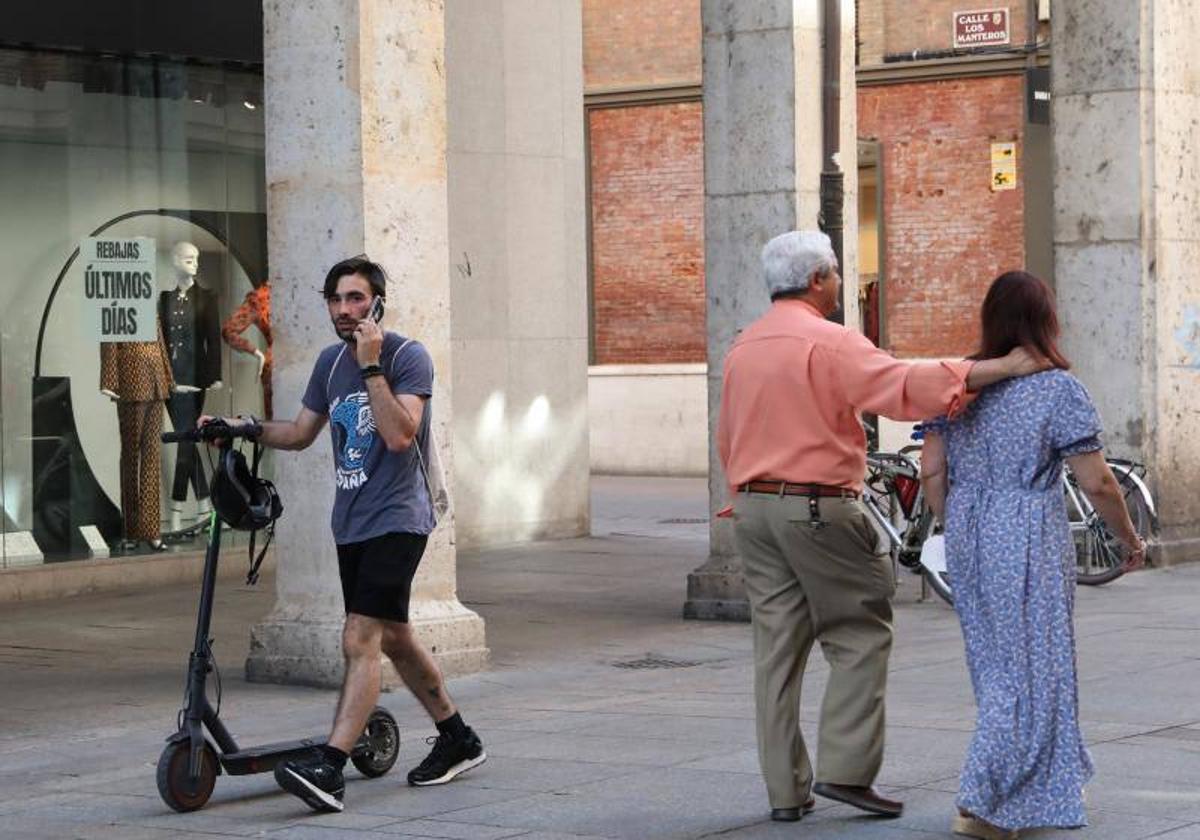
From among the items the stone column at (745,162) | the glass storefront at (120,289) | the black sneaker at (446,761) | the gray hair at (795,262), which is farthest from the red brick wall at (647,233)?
the gray hair at (795,262)

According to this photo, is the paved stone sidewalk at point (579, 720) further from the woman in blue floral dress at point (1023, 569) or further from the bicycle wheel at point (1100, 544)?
the woman in blue floral dress at point (1023, 569)

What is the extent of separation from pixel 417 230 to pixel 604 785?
366 cm

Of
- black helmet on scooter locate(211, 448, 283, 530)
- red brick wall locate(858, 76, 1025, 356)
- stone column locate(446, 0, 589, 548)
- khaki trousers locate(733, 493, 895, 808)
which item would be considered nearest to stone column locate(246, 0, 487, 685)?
black helmet on scooter locate(211, 448, 283, 530)

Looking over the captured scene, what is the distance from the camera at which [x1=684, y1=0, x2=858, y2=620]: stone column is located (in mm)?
13211

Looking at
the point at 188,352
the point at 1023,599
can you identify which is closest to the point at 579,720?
the point at 1023,599

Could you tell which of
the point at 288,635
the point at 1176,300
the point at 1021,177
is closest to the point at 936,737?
the point at 288,635

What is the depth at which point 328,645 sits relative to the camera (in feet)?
35.7

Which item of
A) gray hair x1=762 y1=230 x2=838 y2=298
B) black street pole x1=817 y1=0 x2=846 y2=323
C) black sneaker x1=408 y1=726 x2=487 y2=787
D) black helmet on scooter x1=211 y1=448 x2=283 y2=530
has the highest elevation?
black street pole x1=817 y1=0 x2=846 y2=323

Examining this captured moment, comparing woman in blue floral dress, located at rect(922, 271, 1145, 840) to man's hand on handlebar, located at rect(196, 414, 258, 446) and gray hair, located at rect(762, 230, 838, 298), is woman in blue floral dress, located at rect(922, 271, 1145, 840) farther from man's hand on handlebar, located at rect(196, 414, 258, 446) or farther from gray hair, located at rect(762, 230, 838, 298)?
man's hand on handlebar, located at rect(196, 414, 258, 446)

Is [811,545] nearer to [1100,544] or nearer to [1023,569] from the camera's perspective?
[1023,569]

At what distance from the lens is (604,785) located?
320 inches

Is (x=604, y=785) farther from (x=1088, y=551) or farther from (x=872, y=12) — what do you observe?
(x=872, y=12)

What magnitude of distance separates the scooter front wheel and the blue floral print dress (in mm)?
2538

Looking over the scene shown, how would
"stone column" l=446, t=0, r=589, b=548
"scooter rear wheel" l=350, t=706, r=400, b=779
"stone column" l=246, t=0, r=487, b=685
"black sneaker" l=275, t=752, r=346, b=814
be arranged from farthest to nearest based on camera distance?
"stone column" l=446, t=0, r=589, b=548 → "stone column" l=246, t=0, r=487, b=685 → "scooter rear wheel" l=350, t=706, r=400, b=779 → "black sneaker" l=275, t=752, r=346, b=814
